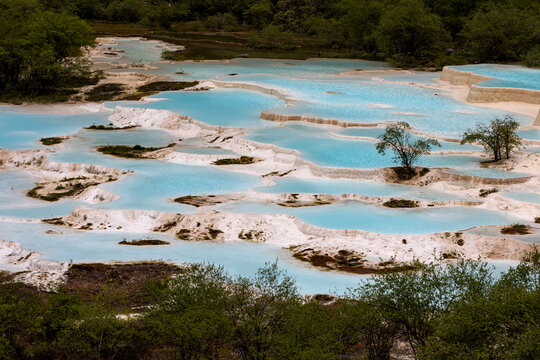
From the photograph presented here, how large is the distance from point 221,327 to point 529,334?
15.0ft

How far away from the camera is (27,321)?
1127cm

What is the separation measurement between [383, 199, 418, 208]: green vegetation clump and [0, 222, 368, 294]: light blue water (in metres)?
3.78

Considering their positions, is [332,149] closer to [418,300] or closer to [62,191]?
[62,191]

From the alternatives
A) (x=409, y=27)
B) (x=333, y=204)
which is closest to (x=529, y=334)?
(x=333, y=204)

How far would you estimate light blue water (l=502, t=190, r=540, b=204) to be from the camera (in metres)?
17.5

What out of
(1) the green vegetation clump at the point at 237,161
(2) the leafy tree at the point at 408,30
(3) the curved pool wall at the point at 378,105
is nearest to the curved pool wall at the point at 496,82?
(3) the curved pool wall at the point at 378,105

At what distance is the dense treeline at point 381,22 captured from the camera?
39344mm

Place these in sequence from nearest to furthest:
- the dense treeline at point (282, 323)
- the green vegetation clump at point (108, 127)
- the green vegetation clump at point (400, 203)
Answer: the dense treeline at point (282, 323), the green vegetation clump at point (400, 203), the green vegetation clump at point (108, 127)

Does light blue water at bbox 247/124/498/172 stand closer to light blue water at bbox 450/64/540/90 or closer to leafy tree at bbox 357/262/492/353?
light blue water at bbox 450/64/540/90

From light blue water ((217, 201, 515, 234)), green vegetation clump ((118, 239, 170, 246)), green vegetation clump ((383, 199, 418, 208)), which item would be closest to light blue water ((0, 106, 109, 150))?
green vegetation clump ((118, 239, 170, 246))

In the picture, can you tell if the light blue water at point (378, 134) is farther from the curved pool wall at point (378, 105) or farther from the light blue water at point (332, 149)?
the curved pool wall at point (378, 105)

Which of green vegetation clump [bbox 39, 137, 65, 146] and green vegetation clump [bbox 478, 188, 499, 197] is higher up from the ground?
green vegetation clump [bbox 478, 188, 499, 197]

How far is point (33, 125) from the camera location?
28.2m

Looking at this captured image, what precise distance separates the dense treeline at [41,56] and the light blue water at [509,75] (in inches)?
842
